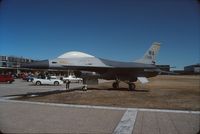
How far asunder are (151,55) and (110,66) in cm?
512

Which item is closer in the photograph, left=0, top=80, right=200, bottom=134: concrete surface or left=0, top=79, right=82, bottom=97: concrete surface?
left=0, top=80, right=200, bottom=134: concrete surface

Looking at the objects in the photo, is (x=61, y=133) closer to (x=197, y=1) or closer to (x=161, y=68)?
(x=197, y=1)

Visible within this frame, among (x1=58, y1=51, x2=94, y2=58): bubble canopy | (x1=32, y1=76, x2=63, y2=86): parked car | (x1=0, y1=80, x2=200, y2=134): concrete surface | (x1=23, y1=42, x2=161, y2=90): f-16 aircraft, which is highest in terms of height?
(x1=58, y1=51, x2=94, y2=58): bubble canopy

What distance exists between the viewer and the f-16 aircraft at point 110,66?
964 inches

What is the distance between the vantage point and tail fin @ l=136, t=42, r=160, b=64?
2912cm

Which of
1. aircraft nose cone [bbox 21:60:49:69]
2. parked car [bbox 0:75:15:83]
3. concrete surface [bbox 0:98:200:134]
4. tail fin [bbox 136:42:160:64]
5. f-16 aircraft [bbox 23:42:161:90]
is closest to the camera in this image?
concrete surface [bbox 0:98:200:134]

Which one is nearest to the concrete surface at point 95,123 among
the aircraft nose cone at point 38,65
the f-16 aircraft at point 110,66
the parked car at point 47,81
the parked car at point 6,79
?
the aircraft nose cone at point 38,65

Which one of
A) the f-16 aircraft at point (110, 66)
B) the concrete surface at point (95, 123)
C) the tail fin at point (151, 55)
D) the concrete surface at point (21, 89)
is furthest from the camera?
the tail fin at point (151, 55)

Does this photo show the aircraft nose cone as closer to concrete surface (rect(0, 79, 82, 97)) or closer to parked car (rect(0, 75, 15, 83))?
concrete surface (rect(0, 79, 82, 97))

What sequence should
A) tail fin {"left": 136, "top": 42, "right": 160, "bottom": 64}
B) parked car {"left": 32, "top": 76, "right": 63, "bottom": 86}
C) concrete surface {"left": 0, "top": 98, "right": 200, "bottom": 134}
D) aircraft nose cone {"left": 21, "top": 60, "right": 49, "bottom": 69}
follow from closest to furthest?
concrete surface {"left": 0, "top": 98, "right": 200, "bottom": 134}, aircraft nose cone {"left": 21, "top": 60, "right": 49, "bottom": 69}, tail fin {"left": 136, "top": 42, "right": 160, "bottom": 64}, parked car {"left": 32, "top": 76, "right": 63, "bottom": 86}

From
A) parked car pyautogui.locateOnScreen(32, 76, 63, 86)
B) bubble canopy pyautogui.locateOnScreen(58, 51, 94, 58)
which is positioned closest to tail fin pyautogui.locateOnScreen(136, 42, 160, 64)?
bubble canopy pyautogui.locateOnScreen(58, 51, 94, 58)

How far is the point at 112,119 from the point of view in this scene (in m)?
10.5

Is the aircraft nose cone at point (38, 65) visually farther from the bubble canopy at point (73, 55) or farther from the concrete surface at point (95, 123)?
the concrete surface at point (95, 123)

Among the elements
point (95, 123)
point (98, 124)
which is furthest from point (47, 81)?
point (98, 124)
